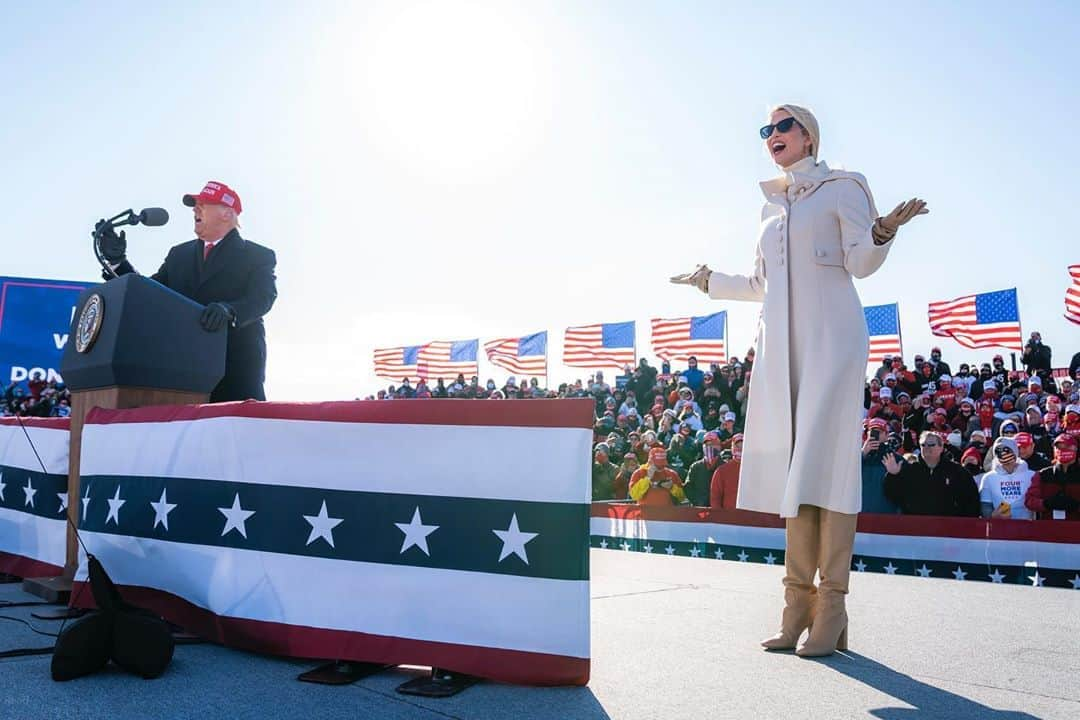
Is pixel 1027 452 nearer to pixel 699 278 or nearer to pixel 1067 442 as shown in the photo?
pixel 1067 442

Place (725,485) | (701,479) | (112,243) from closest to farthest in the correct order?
(112,243), (725,485), (701,479)

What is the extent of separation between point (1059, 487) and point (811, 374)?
18.6ft

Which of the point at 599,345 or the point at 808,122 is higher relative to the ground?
the point at 599,345

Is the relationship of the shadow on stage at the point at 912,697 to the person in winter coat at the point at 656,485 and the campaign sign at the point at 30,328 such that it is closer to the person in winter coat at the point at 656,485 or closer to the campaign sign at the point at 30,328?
the campaign sign at the point at 30,328

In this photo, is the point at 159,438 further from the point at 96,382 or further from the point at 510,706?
the point at 510,706

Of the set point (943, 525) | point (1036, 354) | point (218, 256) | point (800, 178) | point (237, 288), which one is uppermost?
point (1036, 354)

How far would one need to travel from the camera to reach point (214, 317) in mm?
3861

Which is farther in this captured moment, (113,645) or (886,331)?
(886,331)

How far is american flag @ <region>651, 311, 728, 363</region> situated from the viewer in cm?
2180

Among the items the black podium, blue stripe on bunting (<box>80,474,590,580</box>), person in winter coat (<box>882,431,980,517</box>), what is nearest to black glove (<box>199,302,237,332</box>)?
the black podium

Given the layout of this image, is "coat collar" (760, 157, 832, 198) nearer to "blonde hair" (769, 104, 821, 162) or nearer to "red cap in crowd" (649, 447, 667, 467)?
"blonde hair" (769, 104, 821, 162)

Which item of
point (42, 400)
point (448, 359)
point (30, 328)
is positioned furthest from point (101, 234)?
point (448, 359)

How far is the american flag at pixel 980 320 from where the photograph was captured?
17672 millimetres

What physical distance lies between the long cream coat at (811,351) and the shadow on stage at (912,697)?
544 millimetres
